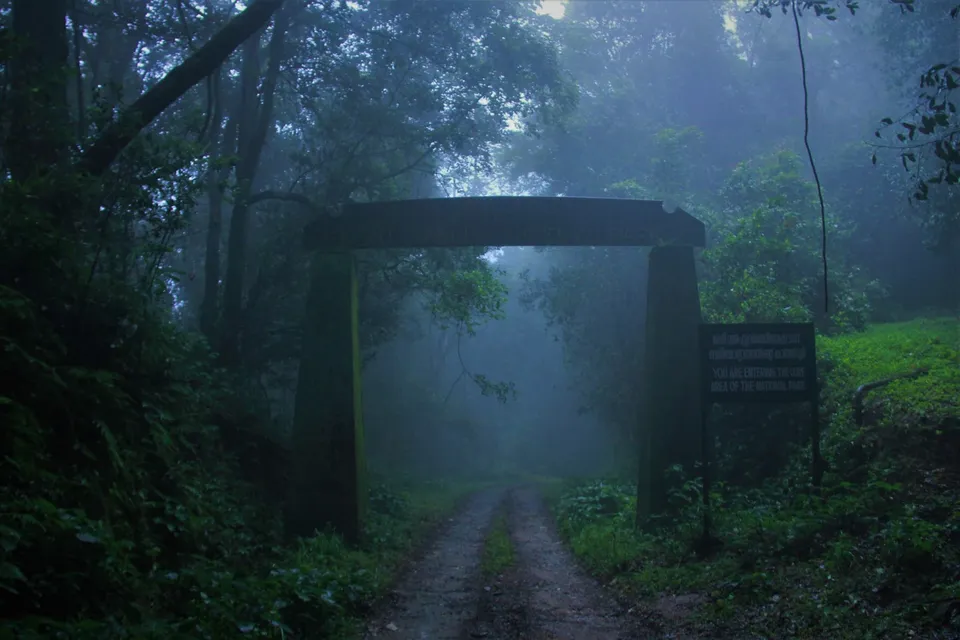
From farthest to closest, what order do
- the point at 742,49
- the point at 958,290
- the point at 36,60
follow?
1. the point at 742,49
2. the point at 958,290
3. the point at 36,60

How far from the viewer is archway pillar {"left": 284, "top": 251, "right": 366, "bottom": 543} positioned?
1319 cm

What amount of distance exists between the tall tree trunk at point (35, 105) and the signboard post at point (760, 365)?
8.00 metres

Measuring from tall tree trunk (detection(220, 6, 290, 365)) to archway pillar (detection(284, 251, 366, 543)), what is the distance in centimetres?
439

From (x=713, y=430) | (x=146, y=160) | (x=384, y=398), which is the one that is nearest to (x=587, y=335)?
(x=384, y=398)

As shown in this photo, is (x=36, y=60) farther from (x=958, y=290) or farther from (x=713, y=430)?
(x=958, y=290)

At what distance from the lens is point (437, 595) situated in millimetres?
9992

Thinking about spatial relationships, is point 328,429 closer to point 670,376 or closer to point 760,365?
point 670,376

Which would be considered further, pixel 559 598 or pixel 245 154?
pixel 245 154

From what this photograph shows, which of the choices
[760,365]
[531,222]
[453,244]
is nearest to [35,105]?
[453,244]

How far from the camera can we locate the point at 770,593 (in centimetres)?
788

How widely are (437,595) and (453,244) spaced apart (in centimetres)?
591

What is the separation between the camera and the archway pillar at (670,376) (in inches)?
514

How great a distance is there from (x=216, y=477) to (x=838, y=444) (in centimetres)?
933

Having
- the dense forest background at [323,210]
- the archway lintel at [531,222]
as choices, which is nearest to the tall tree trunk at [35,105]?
the dense forest background at [323,210]
